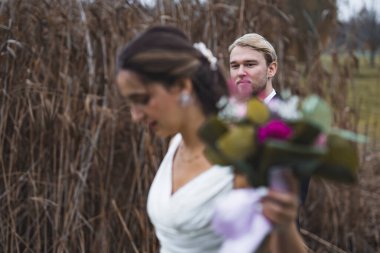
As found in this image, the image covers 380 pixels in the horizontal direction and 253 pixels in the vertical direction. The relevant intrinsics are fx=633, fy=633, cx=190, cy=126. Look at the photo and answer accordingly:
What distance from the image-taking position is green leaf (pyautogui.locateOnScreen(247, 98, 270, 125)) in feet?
3.32

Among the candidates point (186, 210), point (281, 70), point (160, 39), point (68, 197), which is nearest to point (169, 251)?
point (186, 210)

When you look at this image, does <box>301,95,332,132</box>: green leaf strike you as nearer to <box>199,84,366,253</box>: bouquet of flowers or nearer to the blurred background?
<box>199,84,366,253</box>: bouquet of flowers

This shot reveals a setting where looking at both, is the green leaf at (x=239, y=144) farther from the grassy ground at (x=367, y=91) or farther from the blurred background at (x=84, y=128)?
the grassy ground at (x=367, y=91)

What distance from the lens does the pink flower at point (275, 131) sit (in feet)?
3.19

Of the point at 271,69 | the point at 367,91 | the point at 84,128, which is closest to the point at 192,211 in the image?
the point at 271,69

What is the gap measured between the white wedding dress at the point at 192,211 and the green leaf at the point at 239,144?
0.95ft

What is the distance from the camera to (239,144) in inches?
38.6

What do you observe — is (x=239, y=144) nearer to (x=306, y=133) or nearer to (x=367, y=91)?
(x=306, y=133)

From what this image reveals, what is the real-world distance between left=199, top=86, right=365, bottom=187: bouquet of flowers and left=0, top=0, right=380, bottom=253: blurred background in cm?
192

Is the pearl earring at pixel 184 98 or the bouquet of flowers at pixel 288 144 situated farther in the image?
the pearl earring at pixel 184 98

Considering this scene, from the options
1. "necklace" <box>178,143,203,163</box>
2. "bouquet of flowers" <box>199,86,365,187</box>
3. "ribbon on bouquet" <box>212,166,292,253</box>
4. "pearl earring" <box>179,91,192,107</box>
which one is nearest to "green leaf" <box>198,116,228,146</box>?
"bouquet of flowers" <box>199,86,365,187</box>

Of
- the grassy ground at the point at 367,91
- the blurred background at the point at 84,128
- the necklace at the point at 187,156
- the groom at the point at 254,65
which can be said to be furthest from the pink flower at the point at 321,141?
the grassy ground at the point at 367,91

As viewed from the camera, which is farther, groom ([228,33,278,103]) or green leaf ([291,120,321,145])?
groom ([228,33,278,103])

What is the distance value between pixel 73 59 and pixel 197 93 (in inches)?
74.1
